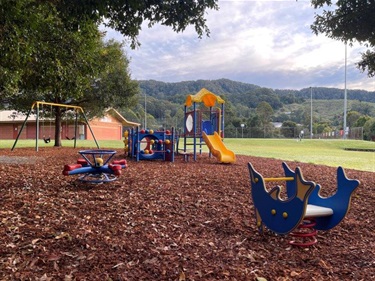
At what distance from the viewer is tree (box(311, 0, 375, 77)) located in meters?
6.62

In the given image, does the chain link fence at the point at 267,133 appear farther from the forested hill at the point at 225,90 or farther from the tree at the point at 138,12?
the tree at the point at 138,12

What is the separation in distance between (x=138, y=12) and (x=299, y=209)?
12.4ft

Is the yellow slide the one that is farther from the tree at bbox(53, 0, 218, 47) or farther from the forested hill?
the forested hill

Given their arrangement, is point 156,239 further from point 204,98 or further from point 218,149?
point 204,98

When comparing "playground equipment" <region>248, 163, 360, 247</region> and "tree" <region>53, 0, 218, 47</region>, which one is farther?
"tree" <region>53, 0, 218, 47</region>

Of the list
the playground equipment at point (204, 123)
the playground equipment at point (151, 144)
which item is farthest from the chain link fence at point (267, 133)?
the playground equipment at point (151, 144)

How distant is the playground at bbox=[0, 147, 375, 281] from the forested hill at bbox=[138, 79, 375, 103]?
6947cm

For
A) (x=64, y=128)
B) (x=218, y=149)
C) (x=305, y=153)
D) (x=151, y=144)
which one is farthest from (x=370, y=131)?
(x=151, y=144)

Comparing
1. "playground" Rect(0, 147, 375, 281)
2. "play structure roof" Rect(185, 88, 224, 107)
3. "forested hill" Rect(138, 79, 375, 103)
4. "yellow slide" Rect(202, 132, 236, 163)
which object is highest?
"forested hill" Rect(138, 79, 375, 103)

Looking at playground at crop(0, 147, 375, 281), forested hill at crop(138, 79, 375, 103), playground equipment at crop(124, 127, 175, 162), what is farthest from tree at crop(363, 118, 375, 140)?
playground at crop(0, 147, 375, 281)

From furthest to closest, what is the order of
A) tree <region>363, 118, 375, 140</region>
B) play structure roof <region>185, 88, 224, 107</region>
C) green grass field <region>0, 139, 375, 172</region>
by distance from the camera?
tree <region>363, 118, 375, 140</region>
green grass field <region>0, 139, 375, 172</region>
play structure roof <region>185, 88, 224, 107</region>

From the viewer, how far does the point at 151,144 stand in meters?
12.6

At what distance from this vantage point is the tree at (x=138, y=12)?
4.77 metres

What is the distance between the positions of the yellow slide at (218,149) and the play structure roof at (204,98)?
4.60 feet
